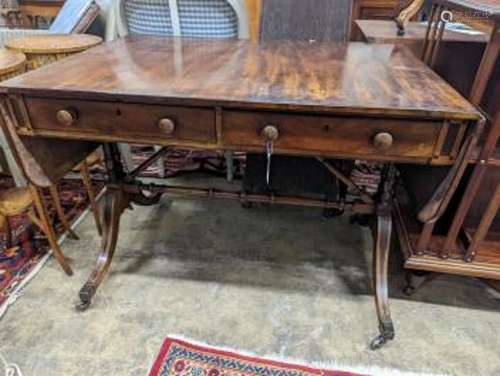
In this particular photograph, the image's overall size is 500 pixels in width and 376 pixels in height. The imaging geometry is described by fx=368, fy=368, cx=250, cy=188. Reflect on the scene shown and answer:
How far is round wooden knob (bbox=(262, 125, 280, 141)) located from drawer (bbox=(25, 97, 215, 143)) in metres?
0.14

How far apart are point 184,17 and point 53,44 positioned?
600mm

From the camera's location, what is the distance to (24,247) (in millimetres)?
1633

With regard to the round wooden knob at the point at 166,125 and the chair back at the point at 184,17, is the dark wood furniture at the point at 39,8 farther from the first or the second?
the round wooden knob at the point at 166,125

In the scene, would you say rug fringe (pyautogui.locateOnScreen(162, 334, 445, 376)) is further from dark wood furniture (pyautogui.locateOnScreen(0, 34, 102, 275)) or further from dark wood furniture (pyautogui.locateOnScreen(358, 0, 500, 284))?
dark wood furniture (pyautogui.locateOnScreen(0, 34, 102, 275))

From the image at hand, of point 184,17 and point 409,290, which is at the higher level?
point 184,17

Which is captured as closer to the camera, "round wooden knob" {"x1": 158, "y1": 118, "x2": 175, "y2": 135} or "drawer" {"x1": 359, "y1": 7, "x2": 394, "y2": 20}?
"round wooden knob" {"x1": 158, "y1": 118, "x2": 175, "y2": 135}

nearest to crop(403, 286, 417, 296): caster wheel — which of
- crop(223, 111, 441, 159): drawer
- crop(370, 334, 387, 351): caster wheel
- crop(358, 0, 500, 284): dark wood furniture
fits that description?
crop(358, 0, 500, 284): dark wood furniture

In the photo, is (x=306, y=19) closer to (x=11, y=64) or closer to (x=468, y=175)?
(x=468, y=175)

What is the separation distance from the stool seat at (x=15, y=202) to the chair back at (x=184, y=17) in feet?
3.18

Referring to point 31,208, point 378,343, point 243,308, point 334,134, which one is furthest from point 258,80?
point 31,208

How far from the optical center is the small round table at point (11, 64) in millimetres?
1293

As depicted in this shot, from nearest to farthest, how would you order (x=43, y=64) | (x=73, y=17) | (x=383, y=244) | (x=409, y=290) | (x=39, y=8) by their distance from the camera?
(x=383, y=244)
(x=409, y=290)
(x=43, y=64)
(x=73, y=17)
(x=39, y=8)

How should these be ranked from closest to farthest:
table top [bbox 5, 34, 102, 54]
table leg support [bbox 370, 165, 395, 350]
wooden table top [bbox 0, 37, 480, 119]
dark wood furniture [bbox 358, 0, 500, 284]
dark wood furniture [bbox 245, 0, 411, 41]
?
1. wooden table top [bbox 0, 37, 480, 119]
2. dark wood furniture [bbox 358, 0, 500, 284]
3. table leg support [bbox 370, 165, 395, 350]
4. table top [bbox 5, 34, 102, 54]
5. dark wood furniture [bbox 245, 0, 411, 41]

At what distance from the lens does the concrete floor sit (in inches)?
47.6
